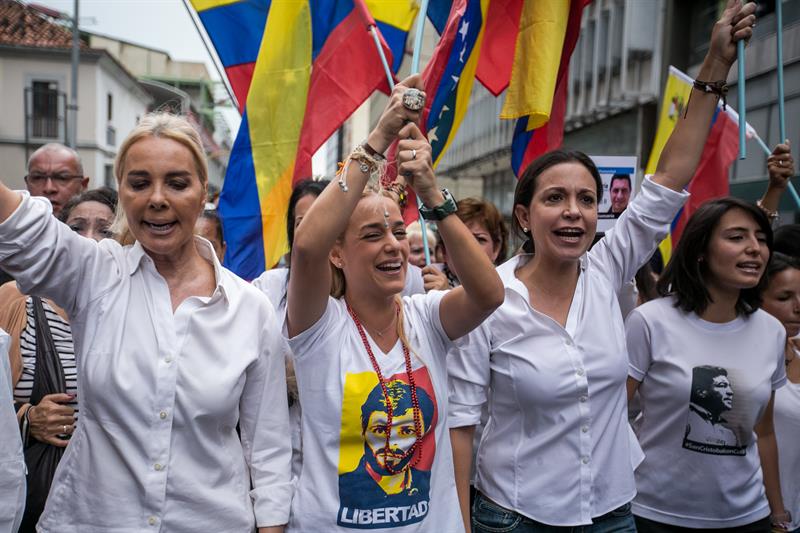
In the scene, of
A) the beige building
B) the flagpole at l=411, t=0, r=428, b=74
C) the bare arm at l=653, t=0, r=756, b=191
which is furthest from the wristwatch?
the beige building

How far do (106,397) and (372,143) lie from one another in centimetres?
105

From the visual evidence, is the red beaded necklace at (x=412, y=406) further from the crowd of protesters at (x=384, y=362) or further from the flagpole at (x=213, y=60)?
the flagpole at (x=213, y=60)

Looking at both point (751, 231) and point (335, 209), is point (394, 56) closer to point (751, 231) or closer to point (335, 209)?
point (751, 231)

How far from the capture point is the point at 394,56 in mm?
5180

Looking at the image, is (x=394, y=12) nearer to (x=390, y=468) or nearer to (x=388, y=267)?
(x=388, y=267)

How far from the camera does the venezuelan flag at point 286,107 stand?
4.67m

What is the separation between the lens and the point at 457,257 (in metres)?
2.45

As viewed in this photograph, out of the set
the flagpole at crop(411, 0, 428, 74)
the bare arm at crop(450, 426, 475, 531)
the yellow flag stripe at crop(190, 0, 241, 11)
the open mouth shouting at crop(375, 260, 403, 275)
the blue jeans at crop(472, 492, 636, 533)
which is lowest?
the blue jeans at crop(472, 492, 636, 533)

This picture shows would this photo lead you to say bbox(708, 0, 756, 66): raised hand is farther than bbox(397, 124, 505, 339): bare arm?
Yes

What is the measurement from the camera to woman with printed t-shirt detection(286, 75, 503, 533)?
92.4 inches

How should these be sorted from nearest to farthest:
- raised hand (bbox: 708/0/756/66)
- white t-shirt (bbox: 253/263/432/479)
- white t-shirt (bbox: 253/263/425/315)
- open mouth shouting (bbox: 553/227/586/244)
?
1. white t-shirt (bbox: 253/263/432/479)
2. open mouth shouting (bbox: 553/227/586/244)
3. raised hand (bbox: 708/0/756/66)
4. white t-shirt (bbox: 253/263/425/315)

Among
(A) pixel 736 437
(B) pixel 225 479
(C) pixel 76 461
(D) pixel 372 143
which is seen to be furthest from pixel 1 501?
(A) pixel 736 437

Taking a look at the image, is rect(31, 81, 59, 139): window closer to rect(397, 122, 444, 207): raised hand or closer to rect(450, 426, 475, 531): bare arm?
rect(450, 426, 475, 531): bare arm

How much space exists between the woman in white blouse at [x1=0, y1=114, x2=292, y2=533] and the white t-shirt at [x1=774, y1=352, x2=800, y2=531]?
2601mm
